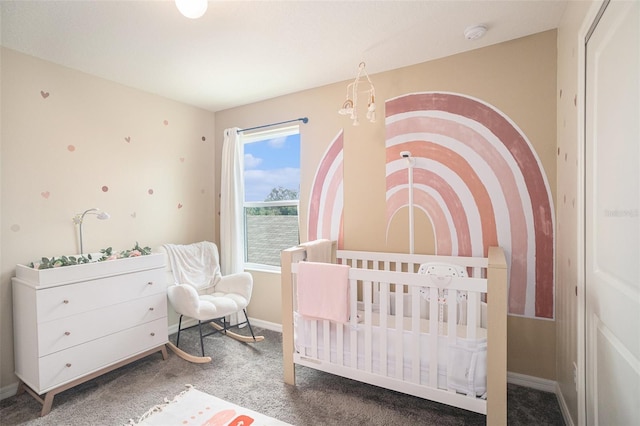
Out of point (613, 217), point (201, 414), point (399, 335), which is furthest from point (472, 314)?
point (201, 414)

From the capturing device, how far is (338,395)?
6.74 feet

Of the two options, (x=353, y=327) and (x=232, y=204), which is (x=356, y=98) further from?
(x=353, y=327)

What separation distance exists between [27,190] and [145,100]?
50.5 inches

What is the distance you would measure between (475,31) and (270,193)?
7.64 ft

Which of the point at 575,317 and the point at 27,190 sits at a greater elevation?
the point at 27,190

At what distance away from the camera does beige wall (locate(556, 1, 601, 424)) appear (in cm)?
156

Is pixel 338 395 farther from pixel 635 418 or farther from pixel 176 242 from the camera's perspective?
pixel 176 242

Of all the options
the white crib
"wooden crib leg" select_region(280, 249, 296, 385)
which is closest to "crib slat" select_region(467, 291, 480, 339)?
the white crib

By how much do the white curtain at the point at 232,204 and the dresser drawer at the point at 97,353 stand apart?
0.95 metres

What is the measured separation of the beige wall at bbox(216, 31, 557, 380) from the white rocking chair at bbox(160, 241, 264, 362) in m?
0.42

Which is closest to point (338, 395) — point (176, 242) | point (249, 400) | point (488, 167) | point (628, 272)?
point (249, 400)

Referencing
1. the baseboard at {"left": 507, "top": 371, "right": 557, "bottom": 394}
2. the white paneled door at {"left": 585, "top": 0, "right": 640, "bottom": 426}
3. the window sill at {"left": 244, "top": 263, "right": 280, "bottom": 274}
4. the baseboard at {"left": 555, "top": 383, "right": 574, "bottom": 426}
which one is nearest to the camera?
the white paneled door at {"left": 585, "top": 0, "right": 640, "bottom": 426}

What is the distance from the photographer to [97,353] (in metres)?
2.21

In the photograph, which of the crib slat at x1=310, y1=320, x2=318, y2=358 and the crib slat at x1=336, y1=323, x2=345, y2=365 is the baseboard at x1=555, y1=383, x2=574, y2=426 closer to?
the crib slat at x1=336, y1=323, x2=345, y2=365
